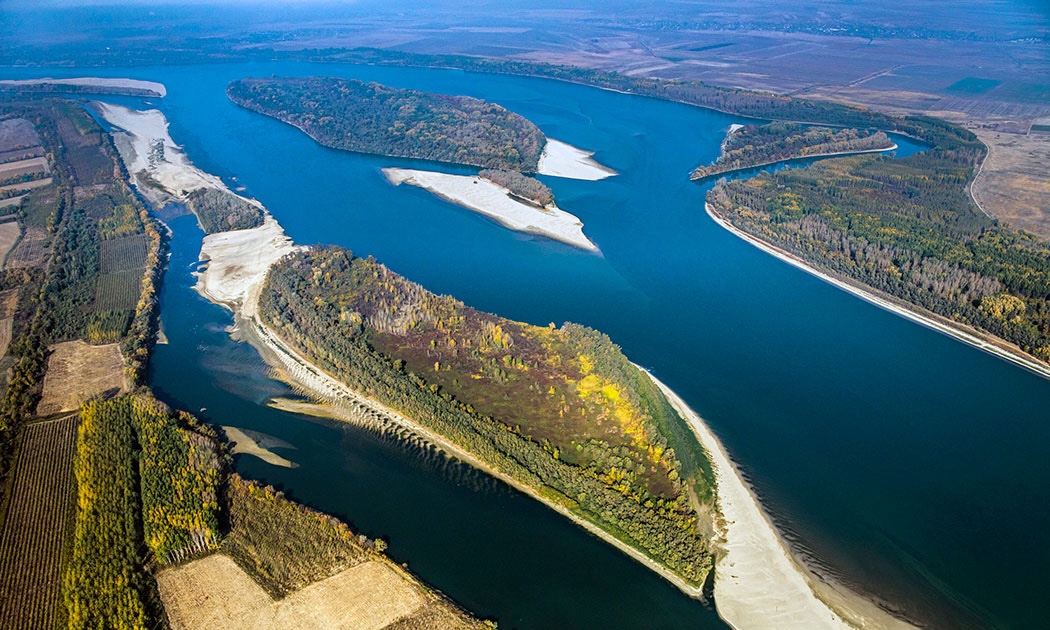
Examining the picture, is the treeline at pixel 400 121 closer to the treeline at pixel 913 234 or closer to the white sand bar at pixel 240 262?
the white sand bar at pixel 240 262

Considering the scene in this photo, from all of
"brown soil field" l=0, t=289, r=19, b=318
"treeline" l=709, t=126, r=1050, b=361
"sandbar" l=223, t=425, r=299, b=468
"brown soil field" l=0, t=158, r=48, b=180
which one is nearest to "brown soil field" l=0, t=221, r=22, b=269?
"brown soil field" l=0, t=289, r=19, b=318

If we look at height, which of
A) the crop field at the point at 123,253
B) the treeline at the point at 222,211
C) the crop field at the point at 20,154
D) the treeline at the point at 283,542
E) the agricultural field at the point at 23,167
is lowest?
the treeline at the point at 283,542

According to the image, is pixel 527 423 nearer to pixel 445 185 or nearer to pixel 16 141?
pixel 445 185

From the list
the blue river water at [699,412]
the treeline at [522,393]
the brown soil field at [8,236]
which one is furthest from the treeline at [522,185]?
the brown soil field at [8,236]

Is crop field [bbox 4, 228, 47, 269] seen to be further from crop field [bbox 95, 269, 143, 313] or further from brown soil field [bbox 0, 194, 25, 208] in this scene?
brown soil field [bbox 0, 194, 25, 208]

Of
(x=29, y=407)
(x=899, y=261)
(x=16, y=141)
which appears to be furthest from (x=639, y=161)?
(x=16, y=141)

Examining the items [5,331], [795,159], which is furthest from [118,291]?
[795,159]
